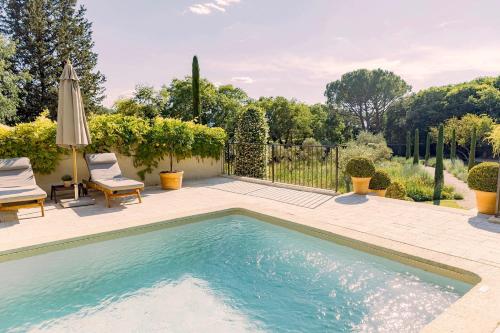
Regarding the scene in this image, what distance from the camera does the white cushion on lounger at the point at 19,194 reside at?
17.4 feet

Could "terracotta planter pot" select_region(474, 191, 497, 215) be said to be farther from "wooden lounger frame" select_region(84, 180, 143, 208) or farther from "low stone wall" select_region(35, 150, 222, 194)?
"low stone wall" select_region(35, 150, 222, 194)

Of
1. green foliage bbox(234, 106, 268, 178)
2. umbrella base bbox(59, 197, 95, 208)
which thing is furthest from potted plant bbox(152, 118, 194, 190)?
green foliage bbox(234, 106, 268, 178)

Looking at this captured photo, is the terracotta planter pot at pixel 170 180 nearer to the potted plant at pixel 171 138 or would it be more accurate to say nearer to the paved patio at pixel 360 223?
the potted plant at pixel 171 138

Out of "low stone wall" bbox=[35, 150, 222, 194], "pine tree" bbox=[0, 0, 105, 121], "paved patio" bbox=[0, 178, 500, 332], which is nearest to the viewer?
"paved patio" bbox=[0, 178, 500, 332]

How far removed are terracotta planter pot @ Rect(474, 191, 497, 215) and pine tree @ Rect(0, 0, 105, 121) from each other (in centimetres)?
2266

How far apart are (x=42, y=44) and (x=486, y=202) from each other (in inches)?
978

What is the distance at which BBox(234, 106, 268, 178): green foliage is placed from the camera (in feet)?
36.8

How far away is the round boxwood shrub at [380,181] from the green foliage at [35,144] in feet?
23.3

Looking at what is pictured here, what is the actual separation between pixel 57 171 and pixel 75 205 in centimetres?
159

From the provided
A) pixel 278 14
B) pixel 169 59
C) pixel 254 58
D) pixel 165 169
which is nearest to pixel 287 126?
pixel 254 58

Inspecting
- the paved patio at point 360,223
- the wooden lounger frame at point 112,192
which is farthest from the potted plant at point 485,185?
the wooden lounger frame at point 112,192

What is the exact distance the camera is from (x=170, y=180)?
8.20 meters

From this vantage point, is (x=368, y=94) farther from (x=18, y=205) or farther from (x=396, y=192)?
(x=18, y=205)

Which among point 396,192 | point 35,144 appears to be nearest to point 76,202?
point 35,144
